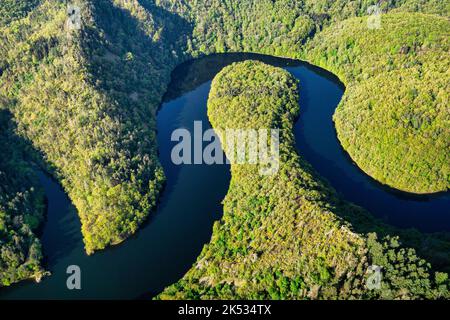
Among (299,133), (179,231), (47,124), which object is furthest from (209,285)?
(47,124)

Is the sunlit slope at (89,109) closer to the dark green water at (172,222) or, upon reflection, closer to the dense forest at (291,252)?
the dark green water at (172,222)

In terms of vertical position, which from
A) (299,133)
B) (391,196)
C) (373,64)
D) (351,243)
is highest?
(373,64)

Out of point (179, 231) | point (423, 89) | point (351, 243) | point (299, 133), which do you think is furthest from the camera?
point (299, 133)

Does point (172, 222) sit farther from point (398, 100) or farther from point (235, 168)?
point (398, 100)

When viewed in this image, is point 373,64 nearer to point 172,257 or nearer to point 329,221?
point 329,221

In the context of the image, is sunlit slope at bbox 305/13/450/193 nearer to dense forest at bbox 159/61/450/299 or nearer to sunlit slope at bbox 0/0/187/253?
dense forest at bbox 159/61/450/299

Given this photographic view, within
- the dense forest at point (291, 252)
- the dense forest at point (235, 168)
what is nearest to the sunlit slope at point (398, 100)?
the dense forest at point (235, 168)
